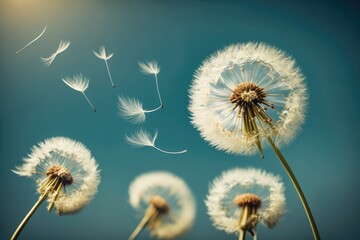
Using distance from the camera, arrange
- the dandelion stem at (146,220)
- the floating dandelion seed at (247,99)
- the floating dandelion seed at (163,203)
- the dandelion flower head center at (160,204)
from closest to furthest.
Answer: the floating dandelion seed at (247,99), the dandelion stem at (146,220), the floating dandelion seed at (163,203), the dandelion flower head center at (160,204)

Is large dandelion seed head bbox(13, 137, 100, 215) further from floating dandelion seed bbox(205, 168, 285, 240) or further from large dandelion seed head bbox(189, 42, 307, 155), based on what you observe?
large dandelion seed head bbox(189, 42, 307, 155)

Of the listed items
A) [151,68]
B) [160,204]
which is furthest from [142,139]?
[160,204]

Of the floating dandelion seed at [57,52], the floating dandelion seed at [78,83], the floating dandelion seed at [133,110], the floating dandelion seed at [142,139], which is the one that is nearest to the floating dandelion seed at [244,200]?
the floating dandelion seed at [142,139]

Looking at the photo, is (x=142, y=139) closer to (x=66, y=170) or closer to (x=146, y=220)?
(x=66, y=170)

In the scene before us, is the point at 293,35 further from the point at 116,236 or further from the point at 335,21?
Answer: the point at 116,236

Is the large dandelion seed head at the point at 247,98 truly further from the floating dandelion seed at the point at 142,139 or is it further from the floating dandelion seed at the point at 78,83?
the floating dandelion seed at the point at 78,83

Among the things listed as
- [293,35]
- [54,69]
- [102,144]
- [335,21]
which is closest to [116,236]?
[102,144]
